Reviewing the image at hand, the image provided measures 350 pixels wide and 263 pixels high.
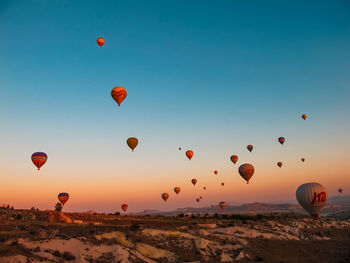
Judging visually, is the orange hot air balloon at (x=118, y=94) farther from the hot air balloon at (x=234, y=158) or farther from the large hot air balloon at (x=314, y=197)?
the hot air balloon at (x=234, y=158)

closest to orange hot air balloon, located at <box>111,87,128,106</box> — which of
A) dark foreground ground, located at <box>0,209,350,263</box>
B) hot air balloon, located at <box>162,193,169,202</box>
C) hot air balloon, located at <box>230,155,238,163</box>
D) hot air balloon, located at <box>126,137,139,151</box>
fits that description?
hot air balloon, located at <box>126,137,139,151</box>

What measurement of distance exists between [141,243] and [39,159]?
2899cm

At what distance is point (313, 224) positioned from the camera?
70312 millimetres

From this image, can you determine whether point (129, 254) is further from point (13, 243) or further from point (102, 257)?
point (13, 243)

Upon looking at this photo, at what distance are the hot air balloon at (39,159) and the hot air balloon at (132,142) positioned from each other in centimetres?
1654

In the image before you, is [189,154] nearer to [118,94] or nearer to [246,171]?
[246,171]

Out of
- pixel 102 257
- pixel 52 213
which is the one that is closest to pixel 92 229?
pixel 102 257

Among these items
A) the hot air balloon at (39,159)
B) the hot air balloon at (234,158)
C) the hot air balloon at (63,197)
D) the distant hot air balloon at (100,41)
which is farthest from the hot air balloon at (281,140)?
the hot air balloon at (39,159)

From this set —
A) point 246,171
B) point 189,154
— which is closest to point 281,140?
point 246,171

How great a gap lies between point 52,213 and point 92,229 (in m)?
13.2

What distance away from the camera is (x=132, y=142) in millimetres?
62750

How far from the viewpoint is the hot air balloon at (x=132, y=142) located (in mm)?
62472

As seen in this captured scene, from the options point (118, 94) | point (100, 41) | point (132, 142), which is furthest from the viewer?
point (100, 41)

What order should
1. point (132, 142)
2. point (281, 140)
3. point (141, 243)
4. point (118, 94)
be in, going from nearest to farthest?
point (141, 243) < point (118, 94) < point (132, 142) < point (281, 140)
